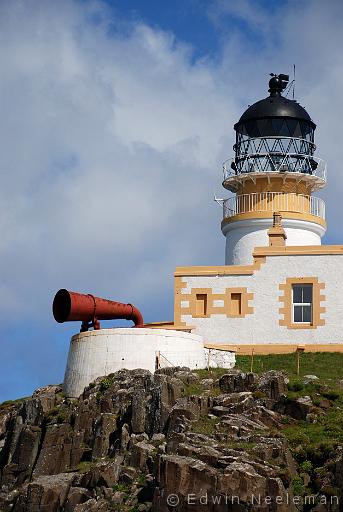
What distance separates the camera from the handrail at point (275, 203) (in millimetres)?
62125

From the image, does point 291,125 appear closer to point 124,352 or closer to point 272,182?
point 272,182

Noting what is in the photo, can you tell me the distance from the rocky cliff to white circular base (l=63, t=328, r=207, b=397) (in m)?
1.00

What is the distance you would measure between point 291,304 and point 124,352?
7886 mm

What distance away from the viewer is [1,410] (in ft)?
181

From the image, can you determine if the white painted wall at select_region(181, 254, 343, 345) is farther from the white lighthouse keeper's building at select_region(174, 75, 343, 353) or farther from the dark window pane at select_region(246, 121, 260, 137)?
the dark window pane at select_region(246, 121, 260, 137)

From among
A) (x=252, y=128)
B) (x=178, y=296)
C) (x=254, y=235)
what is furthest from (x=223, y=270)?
(x=252, y=128)

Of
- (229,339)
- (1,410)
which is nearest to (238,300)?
(229,339)

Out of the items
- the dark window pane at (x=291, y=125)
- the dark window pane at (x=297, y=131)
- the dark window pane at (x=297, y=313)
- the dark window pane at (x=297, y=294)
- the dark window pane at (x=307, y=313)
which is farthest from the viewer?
the dark window pane at (x=297, y=131)

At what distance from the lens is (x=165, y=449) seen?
44.4 meters

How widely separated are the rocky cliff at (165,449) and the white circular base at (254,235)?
11.4 m

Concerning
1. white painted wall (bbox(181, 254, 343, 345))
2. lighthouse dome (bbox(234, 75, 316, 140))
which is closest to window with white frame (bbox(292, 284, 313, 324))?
white painted wall (bbox(181, 254, 343, 345))

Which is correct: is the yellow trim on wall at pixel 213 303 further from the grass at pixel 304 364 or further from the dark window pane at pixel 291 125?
the dark window pane at pixel 291 125

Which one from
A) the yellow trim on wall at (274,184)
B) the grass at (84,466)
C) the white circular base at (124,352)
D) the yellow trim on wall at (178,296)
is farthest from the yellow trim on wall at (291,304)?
the grass at (84,466)

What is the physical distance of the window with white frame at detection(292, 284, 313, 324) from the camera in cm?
5616
